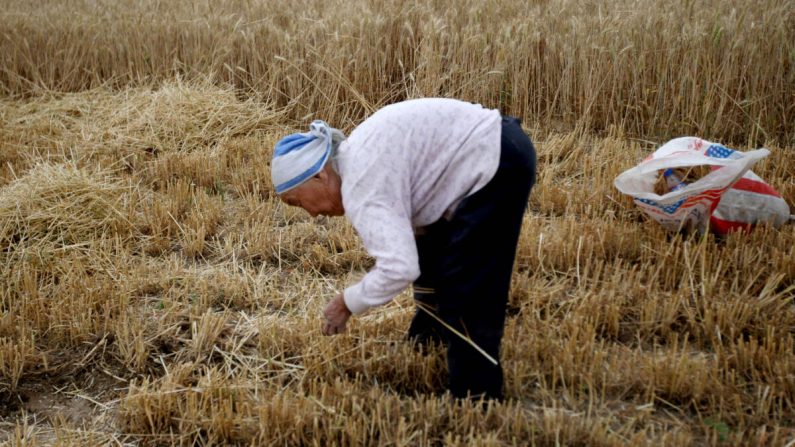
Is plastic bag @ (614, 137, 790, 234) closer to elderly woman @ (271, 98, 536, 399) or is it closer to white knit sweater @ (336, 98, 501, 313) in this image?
elderly woman @ (271, 98, 536, 399)

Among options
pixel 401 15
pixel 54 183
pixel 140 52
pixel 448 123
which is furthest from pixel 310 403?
pixel 140 52

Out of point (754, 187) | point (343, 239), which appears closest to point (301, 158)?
point (343, 239)

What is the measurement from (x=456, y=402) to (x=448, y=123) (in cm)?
102

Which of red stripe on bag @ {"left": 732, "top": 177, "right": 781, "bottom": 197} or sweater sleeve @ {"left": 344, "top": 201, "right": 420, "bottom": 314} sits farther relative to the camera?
red stripe on bag @ {"left": 732, "top": 177, "right": 781, "bottom": 197}

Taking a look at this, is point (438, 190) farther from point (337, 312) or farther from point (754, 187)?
point (754, 187)

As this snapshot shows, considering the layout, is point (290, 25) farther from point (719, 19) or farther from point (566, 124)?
point (719, 19)

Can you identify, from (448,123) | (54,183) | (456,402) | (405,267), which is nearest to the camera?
(405,267)

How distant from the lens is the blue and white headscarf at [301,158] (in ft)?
8.15

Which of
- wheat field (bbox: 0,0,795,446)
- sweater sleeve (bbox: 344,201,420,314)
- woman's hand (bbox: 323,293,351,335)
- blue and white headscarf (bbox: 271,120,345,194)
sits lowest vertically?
wheat field (bbox: 0,0,795,446)

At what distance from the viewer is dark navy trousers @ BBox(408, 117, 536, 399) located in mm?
2521

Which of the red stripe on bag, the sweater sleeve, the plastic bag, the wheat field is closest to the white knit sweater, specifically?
the sweater sleeve

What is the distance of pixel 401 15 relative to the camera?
6.47 metres

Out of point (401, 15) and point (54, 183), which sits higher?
point (401, 15)

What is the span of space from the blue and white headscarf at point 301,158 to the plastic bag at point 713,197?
2.32 metres
